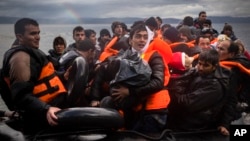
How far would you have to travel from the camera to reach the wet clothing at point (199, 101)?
128 inches

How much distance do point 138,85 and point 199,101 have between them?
78cm

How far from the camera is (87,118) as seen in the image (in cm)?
244

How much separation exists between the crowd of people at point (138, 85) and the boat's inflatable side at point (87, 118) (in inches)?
3.1

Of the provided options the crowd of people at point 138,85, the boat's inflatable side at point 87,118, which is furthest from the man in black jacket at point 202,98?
the boat's inflatable side at point 87,118

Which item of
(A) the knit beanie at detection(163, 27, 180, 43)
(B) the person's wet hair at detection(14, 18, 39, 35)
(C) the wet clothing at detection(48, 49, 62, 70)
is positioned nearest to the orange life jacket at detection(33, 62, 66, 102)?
(C) the wet clothing at detection(48, 49, 62, 70)

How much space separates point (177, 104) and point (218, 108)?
419 millimetres

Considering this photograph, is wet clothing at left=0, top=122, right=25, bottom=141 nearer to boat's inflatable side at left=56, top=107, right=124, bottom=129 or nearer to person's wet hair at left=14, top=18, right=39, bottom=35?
boat's inflatable side at left=56, top=107, right=124, bottom=129

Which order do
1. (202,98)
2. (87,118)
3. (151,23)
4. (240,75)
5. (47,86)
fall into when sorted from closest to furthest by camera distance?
(87,118)
(47,86)
(202,98)
(240,75)
(151,23)

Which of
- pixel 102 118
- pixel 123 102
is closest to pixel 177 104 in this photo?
pixel 123 102

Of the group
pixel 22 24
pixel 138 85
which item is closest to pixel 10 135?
pixel 22 24

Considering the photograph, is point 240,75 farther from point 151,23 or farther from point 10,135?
point 10,135

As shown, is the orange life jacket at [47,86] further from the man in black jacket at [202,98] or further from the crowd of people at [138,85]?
the man in black jacket at [202,98]

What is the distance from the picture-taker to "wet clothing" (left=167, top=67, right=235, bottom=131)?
3.25 metres

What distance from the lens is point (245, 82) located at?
4109mm
